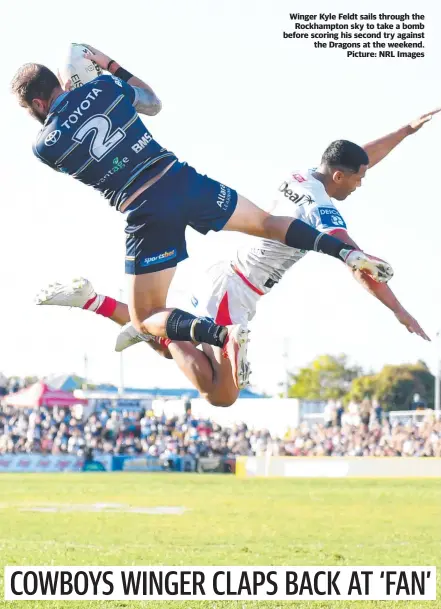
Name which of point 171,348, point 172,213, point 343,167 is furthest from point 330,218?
point 171,348

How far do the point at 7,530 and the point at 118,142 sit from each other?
44.0 ft

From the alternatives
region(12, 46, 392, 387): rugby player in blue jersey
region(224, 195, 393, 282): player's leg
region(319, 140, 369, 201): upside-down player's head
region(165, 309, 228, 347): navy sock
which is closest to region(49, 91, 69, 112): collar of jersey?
region(12, 46, 392, 387): rugby player in blue jersey

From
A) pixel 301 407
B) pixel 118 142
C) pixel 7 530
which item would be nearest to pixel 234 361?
pixel 118 142

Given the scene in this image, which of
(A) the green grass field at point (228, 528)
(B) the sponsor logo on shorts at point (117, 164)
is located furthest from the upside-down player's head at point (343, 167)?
(A) the green grass field at point (228, 528)

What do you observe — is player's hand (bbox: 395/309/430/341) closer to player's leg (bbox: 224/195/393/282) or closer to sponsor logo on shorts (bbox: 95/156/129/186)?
player's leg (bbox: 224/195/393/282)

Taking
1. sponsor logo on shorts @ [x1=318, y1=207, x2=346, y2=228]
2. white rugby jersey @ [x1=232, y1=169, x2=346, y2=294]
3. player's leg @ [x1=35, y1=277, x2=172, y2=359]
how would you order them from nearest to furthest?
sponsor logo on shorts @ [x1=318, y1=207, x2=346, y2=228]
white rugby jersey @ [x1=232, y1=169, x2=346, y2=294]
player's leg @ [x1=35, y1=277, x2=172, y2=359]

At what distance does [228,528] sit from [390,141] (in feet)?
42.2

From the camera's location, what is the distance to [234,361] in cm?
1027

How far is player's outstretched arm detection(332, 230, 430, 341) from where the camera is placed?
33.4ft

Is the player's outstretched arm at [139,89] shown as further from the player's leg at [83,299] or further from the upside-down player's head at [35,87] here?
the player's leg at [83,299]

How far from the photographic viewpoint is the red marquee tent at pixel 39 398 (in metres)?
54.8

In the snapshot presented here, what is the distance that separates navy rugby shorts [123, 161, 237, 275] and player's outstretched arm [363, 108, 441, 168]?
1.66 metres

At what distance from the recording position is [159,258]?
1068 centimetres

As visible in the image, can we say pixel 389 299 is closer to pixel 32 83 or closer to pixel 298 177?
pixel 298 177
